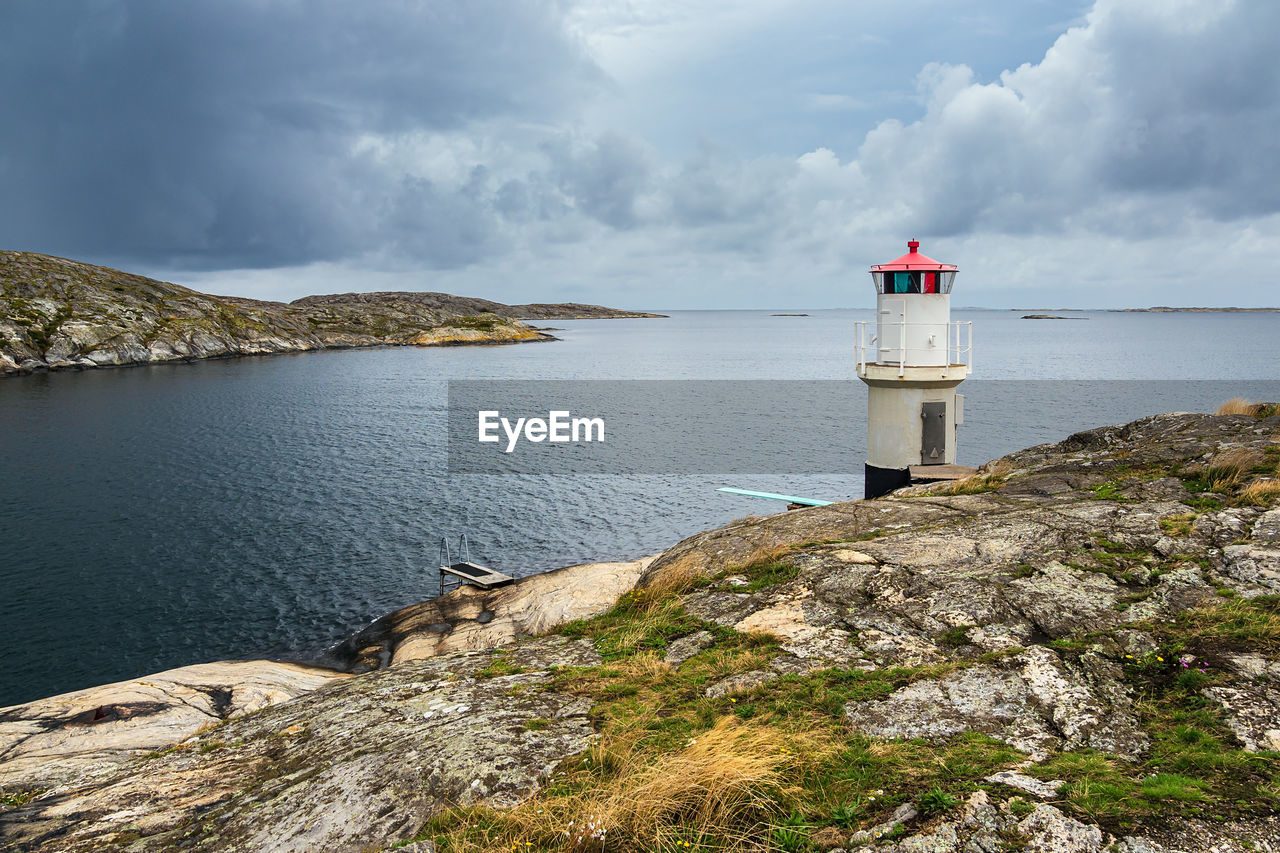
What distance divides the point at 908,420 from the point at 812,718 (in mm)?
18994

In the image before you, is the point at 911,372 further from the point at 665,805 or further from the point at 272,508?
the point at 272,508

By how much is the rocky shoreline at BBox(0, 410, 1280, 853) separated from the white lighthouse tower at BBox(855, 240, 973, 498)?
10216mm

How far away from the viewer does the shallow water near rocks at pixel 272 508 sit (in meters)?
23.8

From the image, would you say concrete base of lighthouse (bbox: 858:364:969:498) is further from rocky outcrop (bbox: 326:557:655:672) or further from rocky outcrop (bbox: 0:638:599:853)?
rocky outcrop (bbox: 0:638:599:853)

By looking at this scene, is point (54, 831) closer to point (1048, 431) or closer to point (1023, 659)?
point (1023, 659)

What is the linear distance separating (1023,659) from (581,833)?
573 cm

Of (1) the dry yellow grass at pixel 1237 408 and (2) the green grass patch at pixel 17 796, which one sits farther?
(1) the dry yellow grass at pixel 1237 408

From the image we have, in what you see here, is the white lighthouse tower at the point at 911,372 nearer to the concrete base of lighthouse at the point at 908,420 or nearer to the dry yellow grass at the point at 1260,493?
the concrete base of lighthouse at the point at 908,420

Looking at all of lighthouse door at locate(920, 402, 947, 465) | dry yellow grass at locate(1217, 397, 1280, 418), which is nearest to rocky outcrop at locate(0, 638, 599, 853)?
lighthouse door at locate(920, 402, 947, 465)

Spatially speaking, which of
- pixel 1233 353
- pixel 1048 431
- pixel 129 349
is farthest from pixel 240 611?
pixel 1233 353

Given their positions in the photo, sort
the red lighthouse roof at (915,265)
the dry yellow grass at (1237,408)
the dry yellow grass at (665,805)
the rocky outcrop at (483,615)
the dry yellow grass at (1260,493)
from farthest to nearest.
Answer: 1. the red lighthouse roof at (915,265)
2. the dry yellow grass at (1237,408)
3. the rocky outcrop at (483,615)
4. the dry yellow grass at (1260,493)
5. the dry yellow grass at (665,805)

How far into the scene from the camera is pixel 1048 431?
54.6m

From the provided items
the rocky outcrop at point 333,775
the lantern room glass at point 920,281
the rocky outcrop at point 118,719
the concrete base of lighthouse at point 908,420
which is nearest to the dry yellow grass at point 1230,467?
the concrete base of lighthouse at point 908,420

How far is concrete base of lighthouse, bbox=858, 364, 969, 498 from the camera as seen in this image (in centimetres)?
2441
